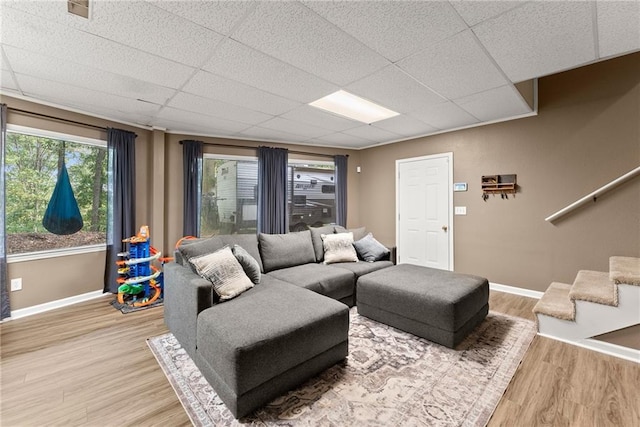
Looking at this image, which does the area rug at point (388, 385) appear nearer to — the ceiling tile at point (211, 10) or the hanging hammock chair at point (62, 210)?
the hanging hammock chair at point (62, 210)

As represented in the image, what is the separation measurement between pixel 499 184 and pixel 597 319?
2120 millimetres

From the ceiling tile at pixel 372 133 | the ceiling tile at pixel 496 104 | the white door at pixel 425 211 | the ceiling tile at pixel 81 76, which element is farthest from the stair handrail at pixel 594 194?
the ceiling tile at pixel 81 76

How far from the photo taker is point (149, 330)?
9.11 feet

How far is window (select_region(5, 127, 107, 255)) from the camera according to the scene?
10.2 ft

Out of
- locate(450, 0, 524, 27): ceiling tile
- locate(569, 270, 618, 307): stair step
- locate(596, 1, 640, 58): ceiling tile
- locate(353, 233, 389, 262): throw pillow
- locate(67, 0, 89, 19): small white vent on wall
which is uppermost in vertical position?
locate(596, 1, 640, 58): ceiling tile

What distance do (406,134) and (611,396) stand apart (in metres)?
4.04

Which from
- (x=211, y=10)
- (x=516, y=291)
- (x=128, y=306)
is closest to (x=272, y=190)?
(x=128, y=306)

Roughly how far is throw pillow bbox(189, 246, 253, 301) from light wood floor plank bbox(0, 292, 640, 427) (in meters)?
A: 0.74

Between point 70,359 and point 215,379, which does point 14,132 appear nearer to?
point 70,359

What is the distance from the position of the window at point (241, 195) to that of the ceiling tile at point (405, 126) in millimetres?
1837

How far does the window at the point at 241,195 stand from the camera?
15.6ft

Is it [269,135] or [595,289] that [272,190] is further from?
[595,289]

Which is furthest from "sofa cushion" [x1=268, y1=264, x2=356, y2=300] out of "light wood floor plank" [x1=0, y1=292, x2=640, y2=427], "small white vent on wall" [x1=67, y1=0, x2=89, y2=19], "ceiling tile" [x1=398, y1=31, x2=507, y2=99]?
"small white vent on wall" [x1=67, y1=0, x2=89, y2=19]

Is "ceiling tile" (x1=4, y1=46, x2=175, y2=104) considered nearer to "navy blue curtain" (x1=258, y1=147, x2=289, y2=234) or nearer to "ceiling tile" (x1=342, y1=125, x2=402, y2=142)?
"navy blue curtain" (x1=258, y1=147, x2=289, y2=234)
